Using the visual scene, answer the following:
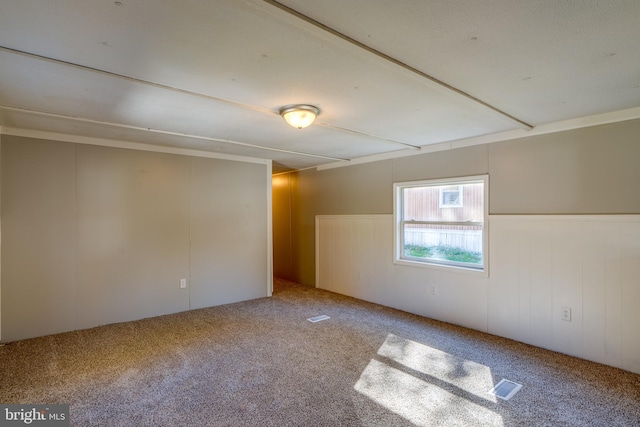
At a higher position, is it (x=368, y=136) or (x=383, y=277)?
(x=368, y=136)

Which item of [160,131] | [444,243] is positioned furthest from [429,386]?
[160,131]

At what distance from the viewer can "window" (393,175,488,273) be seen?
12.9ft

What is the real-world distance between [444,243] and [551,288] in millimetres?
1297

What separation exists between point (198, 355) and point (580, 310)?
3729 mm

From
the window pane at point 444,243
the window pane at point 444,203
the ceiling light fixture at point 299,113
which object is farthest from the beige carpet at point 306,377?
the ceiling light fixture at point 299,113

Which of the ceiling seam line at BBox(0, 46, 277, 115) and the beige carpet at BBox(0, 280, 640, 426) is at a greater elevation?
the ceiling seam line at BBox(0, 46, 277, 115)

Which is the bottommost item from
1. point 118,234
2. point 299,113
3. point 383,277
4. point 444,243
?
point 383,277

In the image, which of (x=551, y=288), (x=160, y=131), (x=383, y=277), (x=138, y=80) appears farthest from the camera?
(x=383, y=277)

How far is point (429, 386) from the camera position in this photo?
8.45 ft
